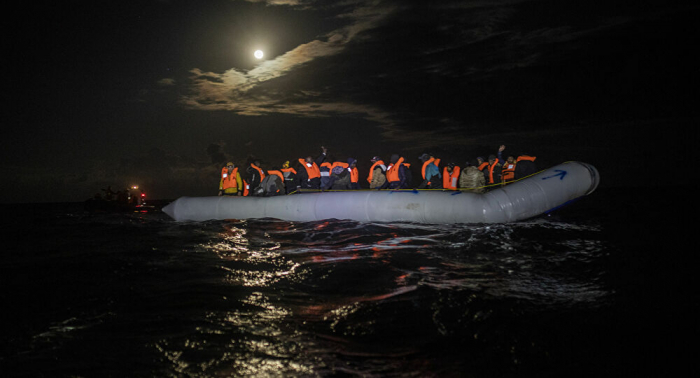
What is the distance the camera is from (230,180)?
14891mm

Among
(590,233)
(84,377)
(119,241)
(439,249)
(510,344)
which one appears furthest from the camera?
(119,241)

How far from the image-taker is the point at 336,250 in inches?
304

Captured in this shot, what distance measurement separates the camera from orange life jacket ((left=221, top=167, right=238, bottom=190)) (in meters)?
14.8

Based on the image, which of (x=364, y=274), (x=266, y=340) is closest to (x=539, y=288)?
(x=364, y=274)

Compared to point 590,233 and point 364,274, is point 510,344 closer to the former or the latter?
point 364,274

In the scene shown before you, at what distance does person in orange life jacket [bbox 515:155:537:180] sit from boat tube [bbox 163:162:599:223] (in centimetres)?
119

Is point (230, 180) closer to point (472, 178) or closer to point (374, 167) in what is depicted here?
point (374, 167)

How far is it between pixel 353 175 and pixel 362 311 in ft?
33.1

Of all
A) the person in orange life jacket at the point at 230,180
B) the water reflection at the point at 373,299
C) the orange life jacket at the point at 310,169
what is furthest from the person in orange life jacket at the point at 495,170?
the person in orange life jacket at the point at 230,180

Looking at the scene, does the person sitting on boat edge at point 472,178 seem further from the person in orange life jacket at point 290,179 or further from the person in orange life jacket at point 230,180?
the person in orange life jacket at point 230,180

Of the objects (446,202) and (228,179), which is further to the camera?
(228,179)

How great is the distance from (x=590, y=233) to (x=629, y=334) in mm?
7232

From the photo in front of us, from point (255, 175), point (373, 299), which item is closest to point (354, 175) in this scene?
point (255, 175)

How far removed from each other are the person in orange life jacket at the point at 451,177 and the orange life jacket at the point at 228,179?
7.40 metres
